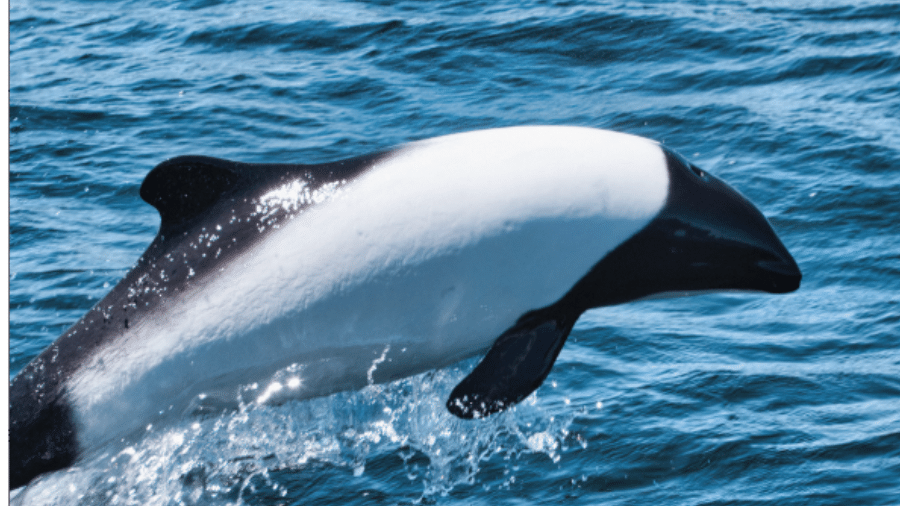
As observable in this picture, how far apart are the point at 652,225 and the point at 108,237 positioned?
7.33 m

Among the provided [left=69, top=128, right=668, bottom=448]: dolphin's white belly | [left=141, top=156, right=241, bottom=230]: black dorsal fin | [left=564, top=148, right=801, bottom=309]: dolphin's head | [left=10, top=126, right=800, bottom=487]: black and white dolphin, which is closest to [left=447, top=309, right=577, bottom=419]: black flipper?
[left=10, top=126, right=800, bottom=487]: black and white dolphin

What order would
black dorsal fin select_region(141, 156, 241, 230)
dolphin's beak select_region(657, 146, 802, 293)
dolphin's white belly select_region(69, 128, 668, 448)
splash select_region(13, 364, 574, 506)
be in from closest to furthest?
dolphin's white belly select_region(69, 128, 668, 448)
black dorsal fin select_region(141, 156, 241, 230)
dolphin's beak select_region(657, 146, 802, 293)
splash select_region(13, 364, 574, 506)

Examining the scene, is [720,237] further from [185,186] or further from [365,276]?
[185,186]

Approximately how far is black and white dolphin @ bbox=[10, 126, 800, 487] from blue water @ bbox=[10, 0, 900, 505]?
0.49 metres

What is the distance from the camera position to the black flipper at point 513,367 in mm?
6277

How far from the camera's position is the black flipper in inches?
247

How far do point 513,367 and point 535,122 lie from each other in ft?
29.0

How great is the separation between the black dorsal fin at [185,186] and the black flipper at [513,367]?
178 cm

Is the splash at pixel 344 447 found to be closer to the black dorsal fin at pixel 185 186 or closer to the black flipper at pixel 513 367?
the black flipper at pixel 513 367

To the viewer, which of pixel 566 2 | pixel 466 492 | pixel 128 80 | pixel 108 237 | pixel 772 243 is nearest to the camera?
pixel 772 243

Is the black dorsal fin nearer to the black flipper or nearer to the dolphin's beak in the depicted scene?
the black flipper

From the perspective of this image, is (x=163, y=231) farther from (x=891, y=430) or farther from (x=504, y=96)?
(x=504, y=96)

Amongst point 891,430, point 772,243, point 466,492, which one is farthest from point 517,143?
point 891,430

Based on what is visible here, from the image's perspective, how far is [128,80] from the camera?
17547 millimetres
